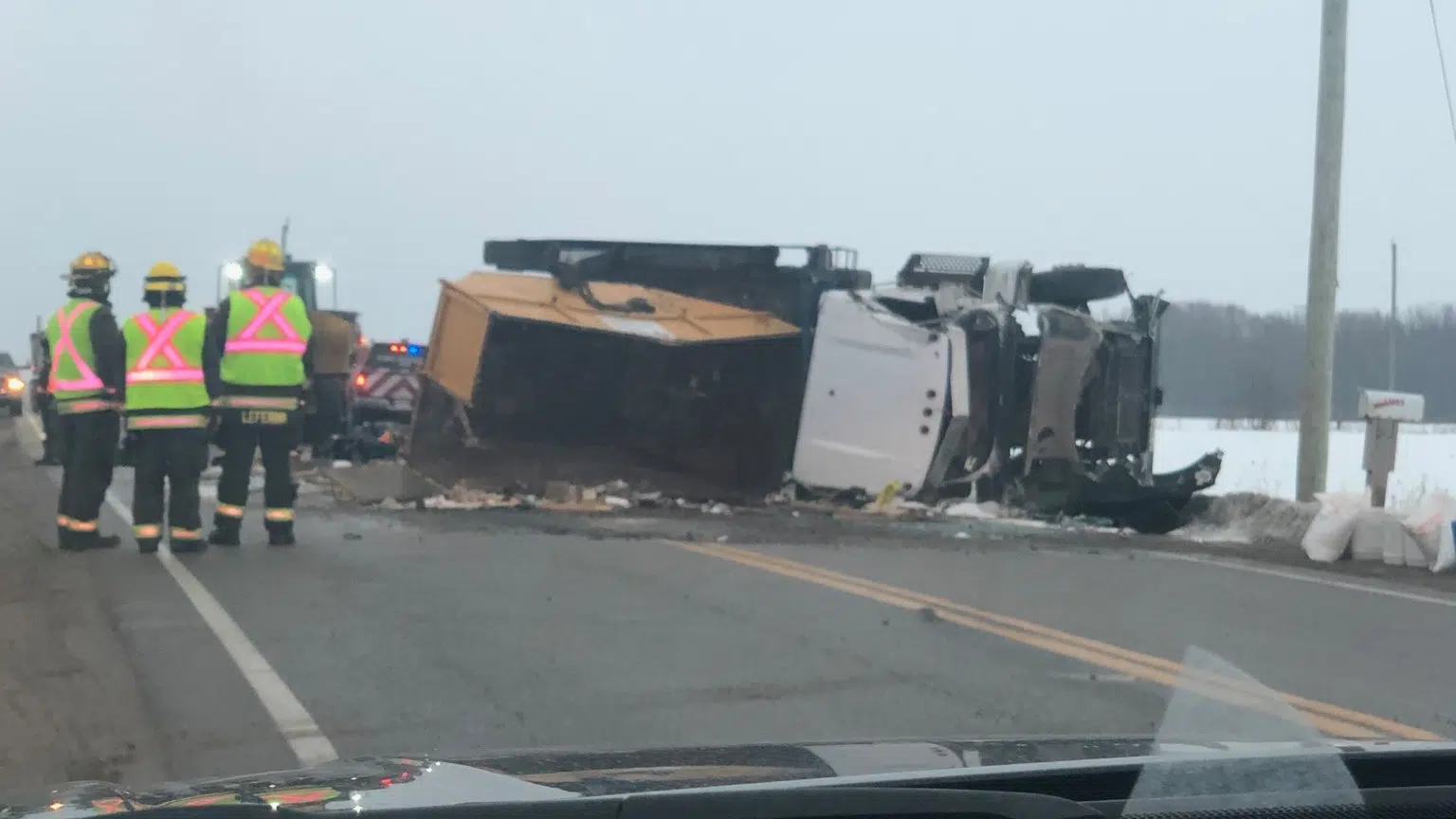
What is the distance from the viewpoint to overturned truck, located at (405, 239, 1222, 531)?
581 inches

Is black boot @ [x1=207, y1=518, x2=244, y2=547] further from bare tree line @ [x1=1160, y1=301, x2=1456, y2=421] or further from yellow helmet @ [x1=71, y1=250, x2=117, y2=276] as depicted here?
bare tree line @ [x1=1160, y1=301, x2=1456, y2=421]

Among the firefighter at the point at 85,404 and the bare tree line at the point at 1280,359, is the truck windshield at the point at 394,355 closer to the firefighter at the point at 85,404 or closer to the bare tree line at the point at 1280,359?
the firefighter at the point at 85,404

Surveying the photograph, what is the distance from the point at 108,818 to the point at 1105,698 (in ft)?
14.9

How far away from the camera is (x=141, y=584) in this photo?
352 inches

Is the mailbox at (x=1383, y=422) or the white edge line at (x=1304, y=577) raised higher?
the mailbox at (x=1383, y=422)

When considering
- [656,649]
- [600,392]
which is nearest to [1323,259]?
[600,392]

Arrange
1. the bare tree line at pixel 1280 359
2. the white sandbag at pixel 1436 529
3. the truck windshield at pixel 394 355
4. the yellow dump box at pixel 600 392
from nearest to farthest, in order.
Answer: the white sandbag at pixel 1436 529, the yellow dump box at pixel 600 392, the truck windshield at pixel 394 355, the bare tree line at pixel 1280 359

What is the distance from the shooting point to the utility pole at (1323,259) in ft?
48.9

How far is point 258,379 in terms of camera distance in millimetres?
10742

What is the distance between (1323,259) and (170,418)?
34.7 ft

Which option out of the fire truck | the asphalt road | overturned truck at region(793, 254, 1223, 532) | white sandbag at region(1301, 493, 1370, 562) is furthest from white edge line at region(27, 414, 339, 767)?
the fire truck

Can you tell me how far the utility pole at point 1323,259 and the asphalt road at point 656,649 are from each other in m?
3.98

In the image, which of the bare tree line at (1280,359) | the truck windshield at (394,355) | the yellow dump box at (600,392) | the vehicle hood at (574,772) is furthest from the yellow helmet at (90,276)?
the bare tree line at (1280,359)

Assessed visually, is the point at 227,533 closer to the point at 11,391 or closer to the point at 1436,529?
the point at 1436,529
